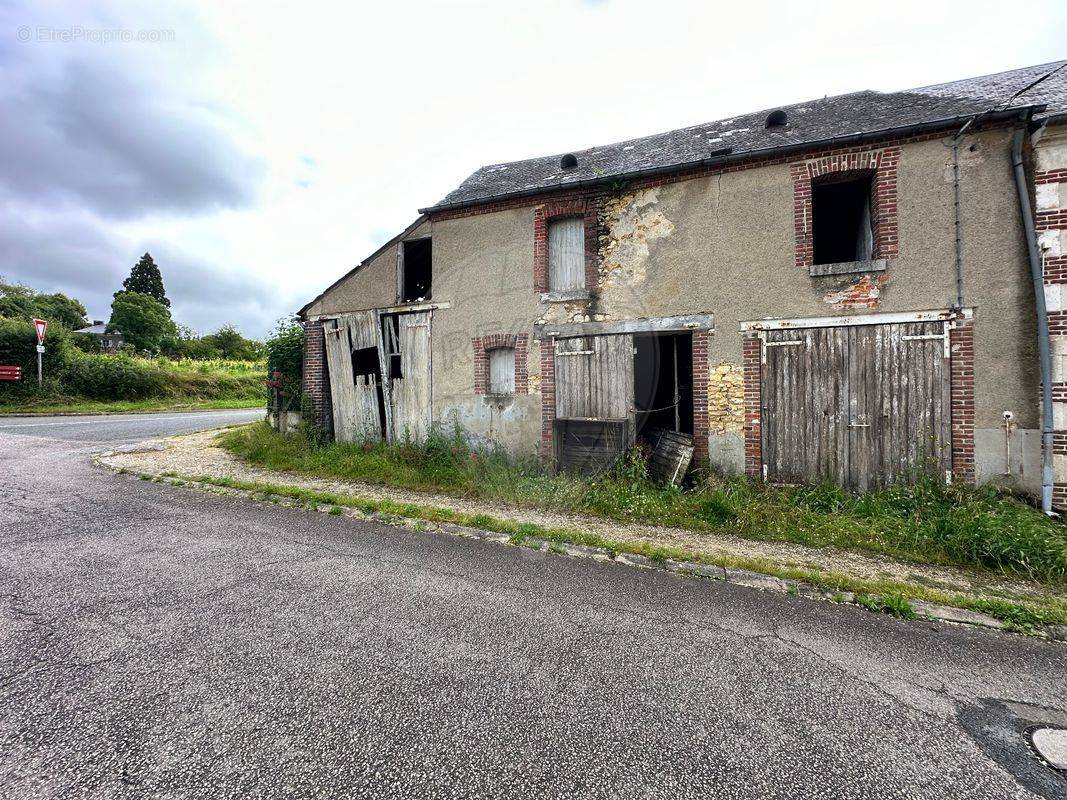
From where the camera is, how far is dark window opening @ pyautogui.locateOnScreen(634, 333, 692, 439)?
27.0 ft

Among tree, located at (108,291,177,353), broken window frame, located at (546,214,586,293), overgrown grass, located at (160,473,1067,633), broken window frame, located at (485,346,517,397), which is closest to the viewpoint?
overgrown grass, located at (160,473,1067,633)

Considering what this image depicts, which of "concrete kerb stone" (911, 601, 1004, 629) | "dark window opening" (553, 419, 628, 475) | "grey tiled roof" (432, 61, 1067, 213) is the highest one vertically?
"grey tiled roof" (432, 61, 1067, 213)

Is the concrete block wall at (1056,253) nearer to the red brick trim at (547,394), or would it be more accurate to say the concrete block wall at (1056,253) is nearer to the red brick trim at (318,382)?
the red brick trim at (547,394)

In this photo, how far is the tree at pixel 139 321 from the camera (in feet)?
141

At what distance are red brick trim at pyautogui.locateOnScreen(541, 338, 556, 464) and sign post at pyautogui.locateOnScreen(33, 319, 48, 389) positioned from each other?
765 inches

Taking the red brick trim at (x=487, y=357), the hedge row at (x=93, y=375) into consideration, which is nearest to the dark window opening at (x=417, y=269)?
the red brick trim at (x=487, y=357)

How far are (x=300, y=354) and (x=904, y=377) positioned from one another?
39.5ft

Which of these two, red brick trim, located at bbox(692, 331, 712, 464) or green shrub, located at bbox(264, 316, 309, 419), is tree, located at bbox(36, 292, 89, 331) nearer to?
green shrub, located at bbox(264, 316, 309, 419)

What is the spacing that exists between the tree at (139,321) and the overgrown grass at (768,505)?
49.8 metres

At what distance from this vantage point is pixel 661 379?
8.67 m

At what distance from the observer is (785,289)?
255 inches

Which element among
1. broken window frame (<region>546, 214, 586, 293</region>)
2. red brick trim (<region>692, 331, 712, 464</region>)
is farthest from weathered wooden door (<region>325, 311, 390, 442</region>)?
red brick trim (<region>692, 331, 712, 464</region>)

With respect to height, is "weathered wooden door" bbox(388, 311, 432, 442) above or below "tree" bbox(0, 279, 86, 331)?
below

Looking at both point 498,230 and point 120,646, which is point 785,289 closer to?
point 498,230
